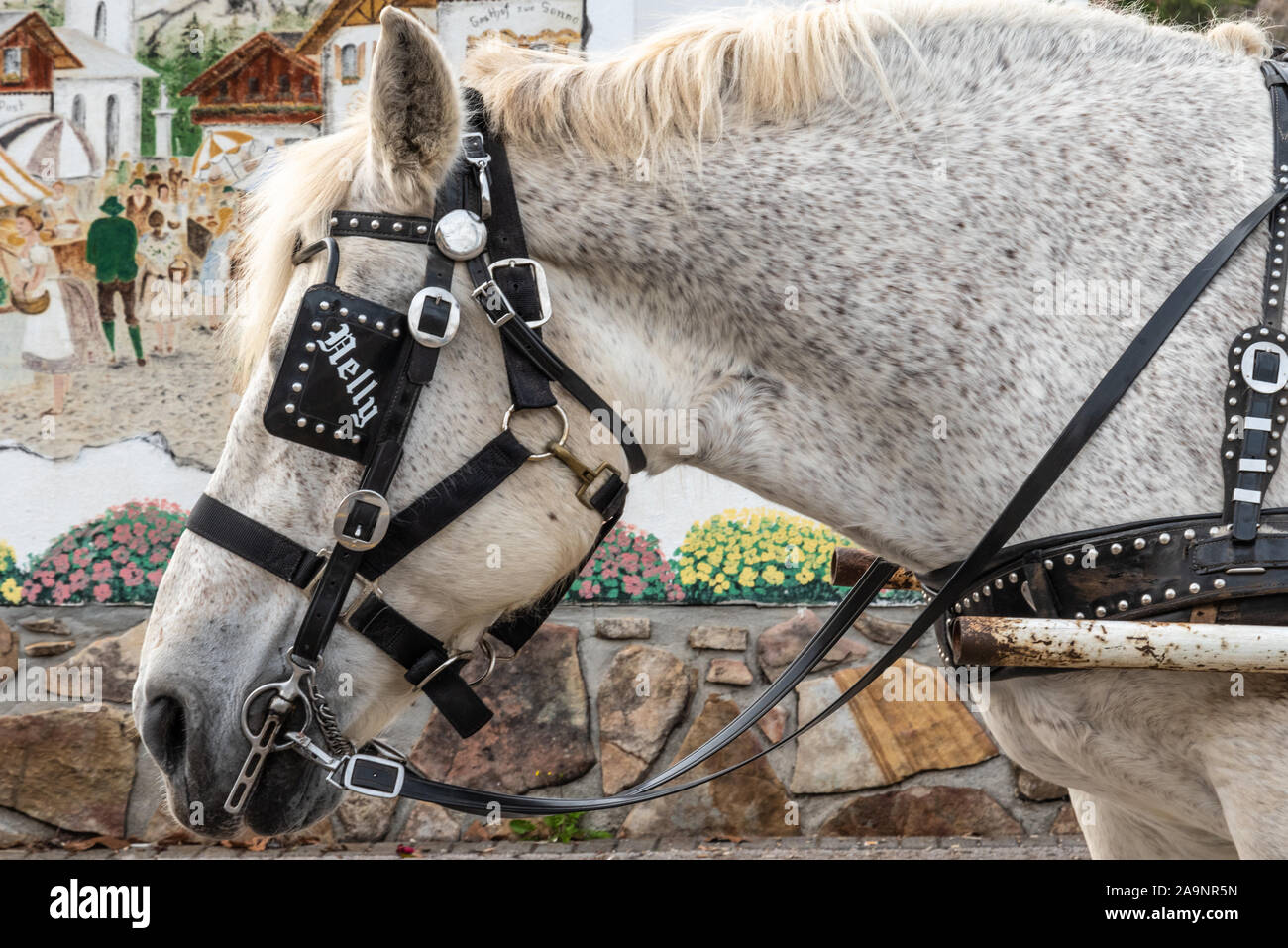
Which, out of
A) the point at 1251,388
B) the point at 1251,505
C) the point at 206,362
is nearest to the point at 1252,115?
the point at 1251,388

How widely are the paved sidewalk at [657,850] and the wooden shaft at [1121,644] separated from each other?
2535 mm

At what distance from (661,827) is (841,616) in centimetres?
218

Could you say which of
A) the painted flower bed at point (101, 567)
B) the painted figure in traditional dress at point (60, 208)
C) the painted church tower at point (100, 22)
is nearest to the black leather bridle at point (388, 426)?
the painted flower bed at point (101, 567)

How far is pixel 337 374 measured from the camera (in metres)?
1.34

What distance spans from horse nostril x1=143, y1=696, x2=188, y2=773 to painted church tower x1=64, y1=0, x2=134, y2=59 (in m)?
3.45

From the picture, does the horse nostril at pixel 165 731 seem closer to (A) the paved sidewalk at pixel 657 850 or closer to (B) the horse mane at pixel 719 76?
(B) the horse mane at pixel 719 76

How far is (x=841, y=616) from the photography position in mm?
1832

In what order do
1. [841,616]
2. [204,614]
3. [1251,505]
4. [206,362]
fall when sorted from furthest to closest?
[206,362]
[841,616]
[204,614]
[1251,505]

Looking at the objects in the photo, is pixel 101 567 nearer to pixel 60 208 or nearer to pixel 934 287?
pixel 60 208

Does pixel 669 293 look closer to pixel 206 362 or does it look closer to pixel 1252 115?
pixel 1252 115

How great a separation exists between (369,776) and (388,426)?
0.48m

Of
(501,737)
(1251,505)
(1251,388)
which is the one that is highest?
(1251,388)

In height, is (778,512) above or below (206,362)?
below

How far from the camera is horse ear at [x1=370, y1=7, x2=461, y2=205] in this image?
1.29 meters
